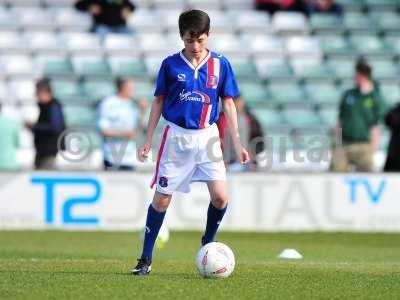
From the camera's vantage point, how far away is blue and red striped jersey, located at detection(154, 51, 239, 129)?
29.6 feet

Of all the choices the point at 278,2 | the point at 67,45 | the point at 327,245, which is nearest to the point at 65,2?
the point at 67,45

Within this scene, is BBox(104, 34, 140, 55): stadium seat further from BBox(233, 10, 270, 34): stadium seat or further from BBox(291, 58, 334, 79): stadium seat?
BBox(291, 58, 334, 79): stadium seat

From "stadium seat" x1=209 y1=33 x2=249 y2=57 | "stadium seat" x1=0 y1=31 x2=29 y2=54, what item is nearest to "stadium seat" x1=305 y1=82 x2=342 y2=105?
"stadium seat" x1=209 y1=33 x2=249 y2=57

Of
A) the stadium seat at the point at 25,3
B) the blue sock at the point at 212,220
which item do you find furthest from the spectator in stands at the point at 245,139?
the blue sock at the point at 212,220

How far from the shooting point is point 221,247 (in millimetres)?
9000

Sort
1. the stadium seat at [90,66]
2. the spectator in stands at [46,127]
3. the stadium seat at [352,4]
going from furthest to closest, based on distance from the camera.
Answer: the stadium seat at [352,4], the stadium seat at [90,66], the spectator in stands at [46,127]

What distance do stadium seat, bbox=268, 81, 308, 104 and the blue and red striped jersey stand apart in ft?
41.8

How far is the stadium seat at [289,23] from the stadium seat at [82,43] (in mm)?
4152

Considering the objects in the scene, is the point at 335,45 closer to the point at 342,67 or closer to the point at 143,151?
the point at 342,67

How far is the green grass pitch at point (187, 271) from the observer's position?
26.5 ft

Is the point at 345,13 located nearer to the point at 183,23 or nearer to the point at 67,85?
the point at 67,85

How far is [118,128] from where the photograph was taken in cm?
1731

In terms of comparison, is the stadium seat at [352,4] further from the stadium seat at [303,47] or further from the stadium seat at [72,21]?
the stadium seat at [72,21]

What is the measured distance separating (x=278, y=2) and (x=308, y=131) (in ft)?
19.5
